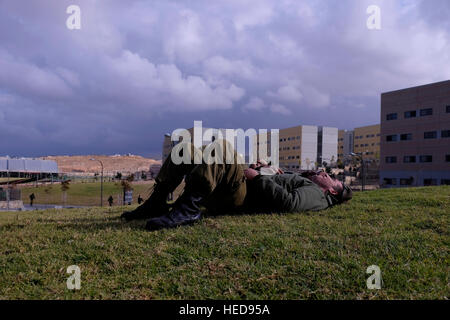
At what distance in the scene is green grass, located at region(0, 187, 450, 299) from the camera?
1.74 m

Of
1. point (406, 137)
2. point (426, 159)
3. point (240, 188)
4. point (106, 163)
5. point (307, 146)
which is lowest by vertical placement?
point (106, 163)

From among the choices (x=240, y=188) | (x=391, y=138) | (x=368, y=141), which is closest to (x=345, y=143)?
(x=368, y=141)

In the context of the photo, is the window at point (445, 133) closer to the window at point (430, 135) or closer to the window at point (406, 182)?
the window at point (430, 135)

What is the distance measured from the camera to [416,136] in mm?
41031

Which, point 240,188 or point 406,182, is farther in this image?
point 406,182

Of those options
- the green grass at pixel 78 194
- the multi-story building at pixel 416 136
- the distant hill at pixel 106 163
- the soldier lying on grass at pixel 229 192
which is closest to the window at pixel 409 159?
the multi-story building at pixel 416 136

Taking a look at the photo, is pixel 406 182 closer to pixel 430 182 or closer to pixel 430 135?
pixel 430 182

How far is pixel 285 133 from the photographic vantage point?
84.6 metres

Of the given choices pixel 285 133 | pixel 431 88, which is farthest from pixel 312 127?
pixel 431 88

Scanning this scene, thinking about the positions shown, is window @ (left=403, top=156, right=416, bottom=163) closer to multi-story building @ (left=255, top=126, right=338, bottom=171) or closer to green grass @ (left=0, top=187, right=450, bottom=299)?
multi-story building @ (left=255, top=126, right=338, bottom=171)

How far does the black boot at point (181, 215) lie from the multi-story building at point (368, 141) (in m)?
84.1

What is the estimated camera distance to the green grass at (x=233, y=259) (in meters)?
1.74

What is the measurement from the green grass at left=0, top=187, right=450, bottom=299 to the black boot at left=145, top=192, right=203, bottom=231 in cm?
10

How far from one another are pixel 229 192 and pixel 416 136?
4761 cm
